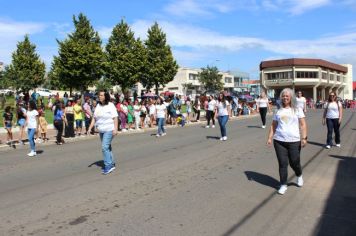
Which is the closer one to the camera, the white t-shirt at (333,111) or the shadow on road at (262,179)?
the shadow on road at (262,179)

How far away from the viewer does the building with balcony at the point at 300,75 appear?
94.4m

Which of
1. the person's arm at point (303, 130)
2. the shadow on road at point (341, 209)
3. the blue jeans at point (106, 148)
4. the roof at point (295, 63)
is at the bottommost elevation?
the shadow on road at point (341, 209)

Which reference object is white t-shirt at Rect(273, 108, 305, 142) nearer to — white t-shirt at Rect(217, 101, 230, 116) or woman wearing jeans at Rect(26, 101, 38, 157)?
woman wearing jeans at Rect(26, 101, 38, 157)

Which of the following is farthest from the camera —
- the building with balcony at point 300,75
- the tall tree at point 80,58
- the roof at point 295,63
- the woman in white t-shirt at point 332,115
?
the building with balcony at point 300,75

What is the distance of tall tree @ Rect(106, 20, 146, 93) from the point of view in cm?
4375

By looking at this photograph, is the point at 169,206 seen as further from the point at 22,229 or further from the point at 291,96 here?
the point at 291,96

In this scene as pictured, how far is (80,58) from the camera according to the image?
38.0m

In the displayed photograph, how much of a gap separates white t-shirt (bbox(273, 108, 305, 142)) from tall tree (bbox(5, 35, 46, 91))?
40.9m

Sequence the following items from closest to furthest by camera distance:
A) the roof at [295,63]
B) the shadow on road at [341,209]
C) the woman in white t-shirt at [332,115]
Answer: the shadow on road at [341,209] → the woman in white t-shirt at [332,115] → the roof at [295,63]

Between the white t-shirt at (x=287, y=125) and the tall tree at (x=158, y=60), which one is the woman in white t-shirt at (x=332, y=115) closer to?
the white t-shirt at (x=287, y=125)

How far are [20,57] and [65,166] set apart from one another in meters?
38.5

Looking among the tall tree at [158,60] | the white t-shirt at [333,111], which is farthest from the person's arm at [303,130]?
the tall tree at [158,60]

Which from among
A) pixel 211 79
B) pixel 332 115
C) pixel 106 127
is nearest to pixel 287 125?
pixel 106 127

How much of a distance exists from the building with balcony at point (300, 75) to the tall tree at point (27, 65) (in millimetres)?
58000
